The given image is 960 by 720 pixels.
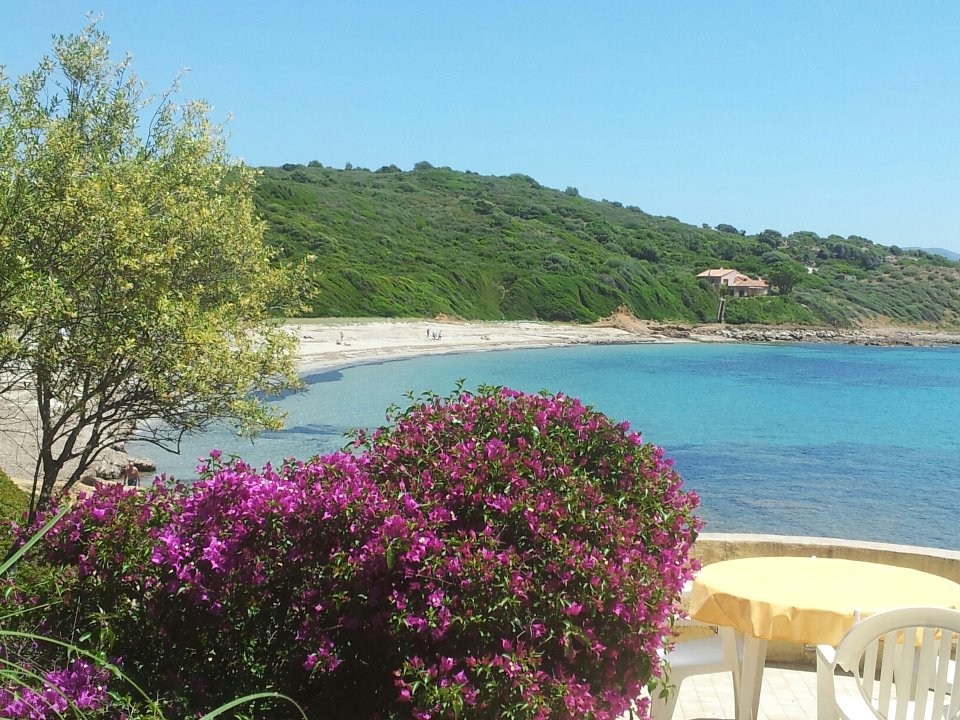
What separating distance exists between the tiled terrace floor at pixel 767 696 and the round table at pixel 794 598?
27.2 inches

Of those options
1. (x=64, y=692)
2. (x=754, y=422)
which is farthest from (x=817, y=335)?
(x=64, y=692)

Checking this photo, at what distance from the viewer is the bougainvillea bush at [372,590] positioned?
10.0 feet

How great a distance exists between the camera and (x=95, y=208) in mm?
9727

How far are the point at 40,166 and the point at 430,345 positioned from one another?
56232 millimetres

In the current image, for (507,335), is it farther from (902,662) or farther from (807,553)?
(902,662)

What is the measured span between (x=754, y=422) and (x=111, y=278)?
4040cm

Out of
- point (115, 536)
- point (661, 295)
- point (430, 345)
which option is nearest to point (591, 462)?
point (115, 536)

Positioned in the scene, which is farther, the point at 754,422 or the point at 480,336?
the point at 480,336

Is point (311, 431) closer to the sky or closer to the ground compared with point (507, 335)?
closer to the ground

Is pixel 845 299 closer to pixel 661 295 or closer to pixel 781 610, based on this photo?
pixel 661 295

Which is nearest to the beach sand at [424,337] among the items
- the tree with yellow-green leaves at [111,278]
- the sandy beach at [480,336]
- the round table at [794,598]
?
the sandy beach at [480,336]

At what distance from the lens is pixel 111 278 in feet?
32.9

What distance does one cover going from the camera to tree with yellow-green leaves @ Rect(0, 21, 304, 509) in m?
9.53

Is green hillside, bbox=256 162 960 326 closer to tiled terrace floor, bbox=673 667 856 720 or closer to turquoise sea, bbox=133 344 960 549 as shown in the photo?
turquoise sea, bbox=133 344 960 549
